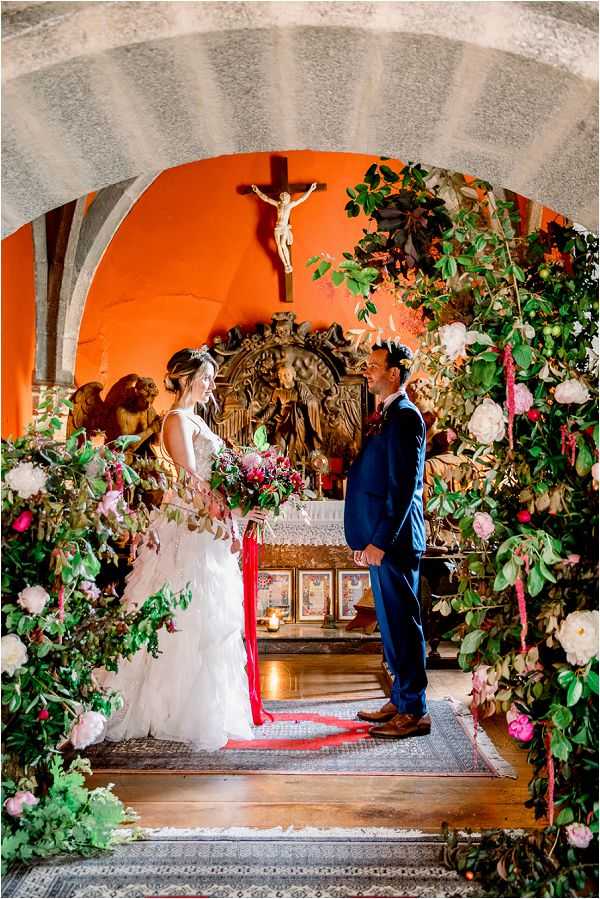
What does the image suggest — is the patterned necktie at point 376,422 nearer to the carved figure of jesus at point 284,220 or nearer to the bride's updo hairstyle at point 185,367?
the bride's updo hairstyle at point 185,367

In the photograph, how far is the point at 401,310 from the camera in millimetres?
8008

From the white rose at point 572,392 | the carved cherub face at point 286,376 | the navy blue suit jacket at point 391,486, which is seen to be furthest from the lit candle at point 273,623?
the white rose at point 572,392

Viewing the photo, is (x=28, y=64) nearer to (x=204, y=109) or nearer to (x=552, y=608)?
(x=204, y=109)

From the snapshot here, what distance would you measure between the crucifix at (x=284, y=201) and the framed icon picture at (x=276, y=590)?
275cm

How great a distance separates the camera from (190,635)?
3973 millimetres

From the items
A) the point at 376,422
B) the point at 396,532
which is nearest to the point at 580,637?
the point at 396,532

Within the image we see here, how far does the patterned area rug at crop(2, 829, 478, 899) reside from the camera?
7.79 ft

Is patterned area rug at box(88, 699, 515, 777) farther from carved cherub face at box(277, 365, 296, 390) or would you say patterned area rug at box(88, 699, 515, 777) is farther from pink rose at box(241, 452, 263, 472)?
carved cherub face at box(277, 365, 296, 390)

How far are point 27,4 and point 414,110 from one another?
1.00m

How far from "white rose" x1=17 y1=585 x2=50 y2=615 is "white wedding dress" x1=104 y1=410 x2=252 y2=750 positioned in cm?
152

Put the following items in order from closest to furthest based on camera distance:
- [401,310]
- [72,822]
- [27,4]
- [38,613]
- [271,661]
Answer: [27,4] → [38,613] → [72,822] → [271,661] → [401,310]

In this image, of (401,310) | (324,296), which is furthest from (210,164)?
(401,310)

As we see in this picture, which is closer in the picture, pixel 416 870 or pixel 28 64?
pixel 28 64

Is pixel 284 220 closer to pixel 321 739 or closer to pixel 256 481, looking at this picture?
pixel 256 481
